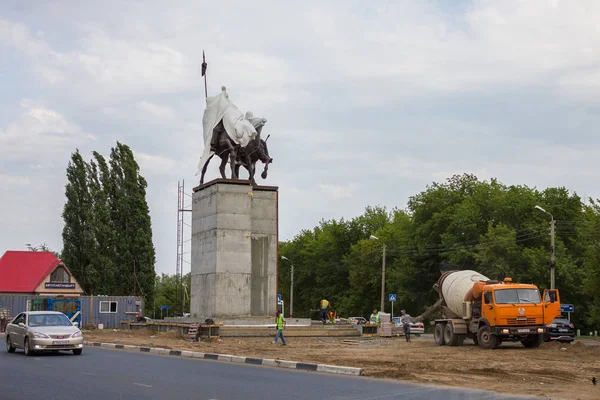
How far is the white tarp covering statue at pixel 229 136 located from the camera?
41.4 meters

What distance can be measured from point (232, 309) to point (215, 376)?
21208 mm

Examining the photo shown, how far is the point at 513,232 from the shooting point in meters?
62.5

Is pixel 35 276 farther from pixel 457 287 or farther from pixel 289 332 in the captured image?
pixel 457 287

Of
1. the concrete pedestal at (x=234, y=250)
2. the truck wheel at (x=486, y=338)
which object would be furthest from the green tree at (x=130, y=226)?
the truck wheel at (x=486, y=338)

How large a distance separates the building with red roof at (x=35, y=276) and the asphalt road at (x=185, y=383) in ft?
127

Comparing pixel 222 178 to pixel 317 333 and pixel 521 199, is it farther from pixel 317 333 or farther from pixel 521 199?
pixel 521 199

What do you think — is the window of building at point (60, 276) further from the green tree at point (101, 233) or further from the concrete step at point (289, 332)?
the concrete step at point (289, 332)

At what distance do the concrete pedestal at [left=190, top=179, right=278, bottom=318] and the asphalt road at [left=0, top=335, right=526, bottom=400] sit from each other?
679 inches

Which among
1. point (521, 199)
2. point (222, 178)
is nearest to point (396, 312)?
point (521, 199)

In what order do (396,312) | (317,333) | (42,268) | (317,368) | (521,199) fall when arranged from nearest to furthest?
(317,368), (317,333), (42,268), (521,199), (396,312)

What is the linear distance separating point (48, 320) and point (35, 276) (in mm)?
38498

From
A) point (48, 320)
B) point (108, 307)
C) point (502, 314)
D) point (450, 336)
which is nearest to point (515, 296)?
point (502, 314)

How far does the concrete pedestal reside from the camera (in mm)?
38781

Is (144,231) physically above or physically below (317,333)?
above
